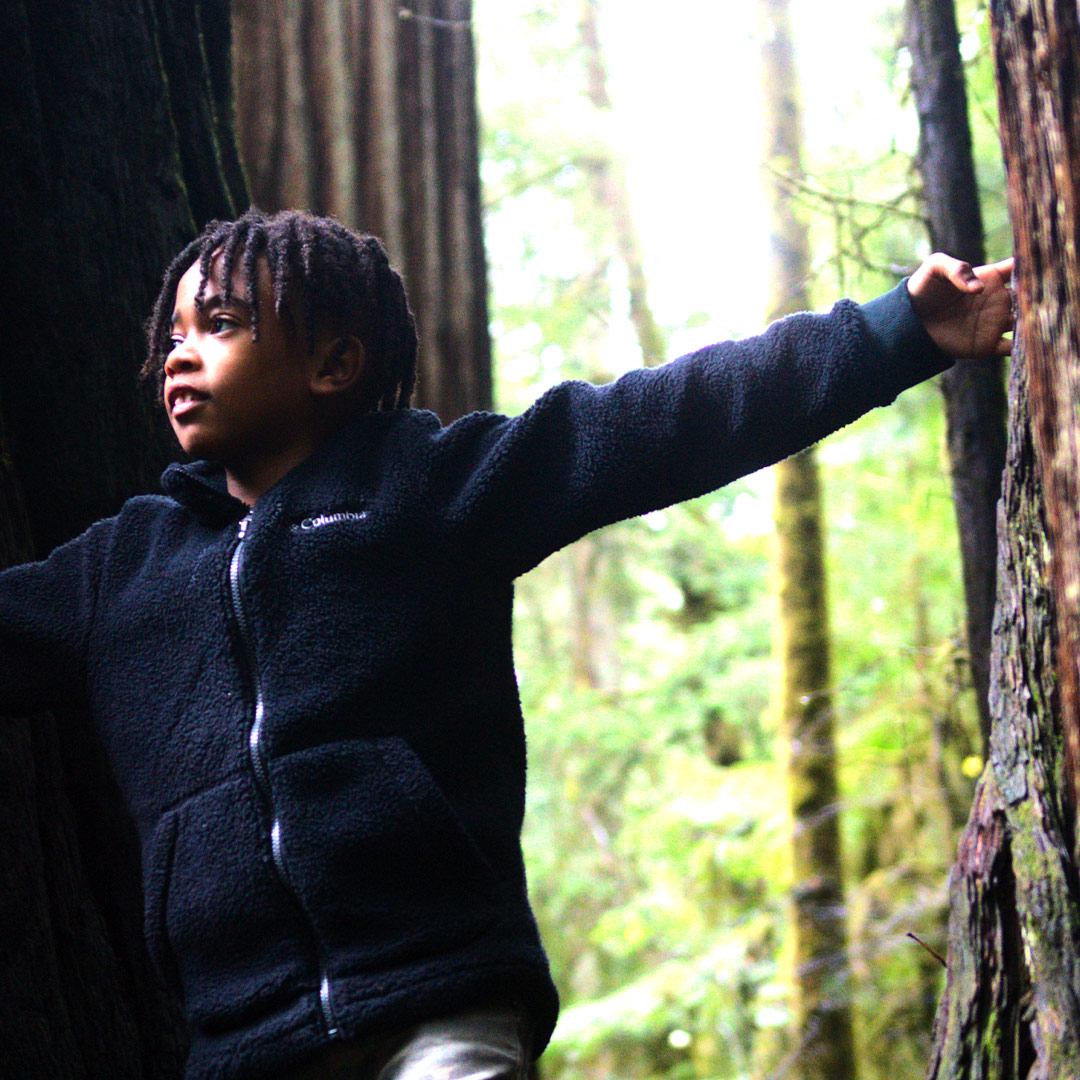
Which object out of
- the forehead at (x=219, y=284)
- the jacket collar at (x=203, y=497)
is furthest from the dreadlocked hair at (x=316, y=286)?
the jacket collar at (x=203, y=497)

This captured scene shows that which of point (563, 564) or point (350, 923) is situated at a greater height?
point (563, 564)

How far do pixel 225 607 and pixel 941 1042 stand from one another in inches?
47.7

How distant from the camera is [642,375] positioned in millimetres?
1853

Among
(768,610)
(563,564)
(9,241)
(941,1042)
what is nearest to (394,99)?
(9,241)

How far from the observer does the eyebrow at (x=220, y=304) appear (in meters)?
2.00

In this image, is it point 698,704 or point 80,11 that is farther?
point 698,704

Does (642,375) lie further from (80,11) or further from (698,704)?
(698,704)

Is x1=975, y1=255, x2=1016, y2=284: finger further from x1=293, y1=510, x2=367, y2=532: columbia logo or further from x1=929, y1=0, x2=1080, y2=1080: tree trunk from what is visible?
x1=293, y1=510, x2=367, y2=532: columbia logo

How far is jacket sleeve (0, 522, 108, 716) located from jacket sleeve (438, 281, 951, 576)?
66 cm

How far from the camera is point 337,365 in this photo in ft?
6.88

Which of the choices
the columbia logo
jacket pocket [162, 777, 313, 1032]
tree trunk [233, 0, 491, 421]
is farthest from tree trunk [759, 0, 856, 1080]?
jacket pocket [162, 777, 313, 1032]

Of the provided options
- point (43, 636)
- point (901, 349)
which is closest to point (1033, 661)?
point (901, 349)

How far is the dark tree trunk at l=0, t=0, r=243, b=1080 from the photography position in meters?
2.23

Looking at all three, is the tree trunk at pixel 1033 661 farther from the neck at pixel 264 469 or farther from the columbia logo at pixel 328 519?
the neck at pixel 264 469
